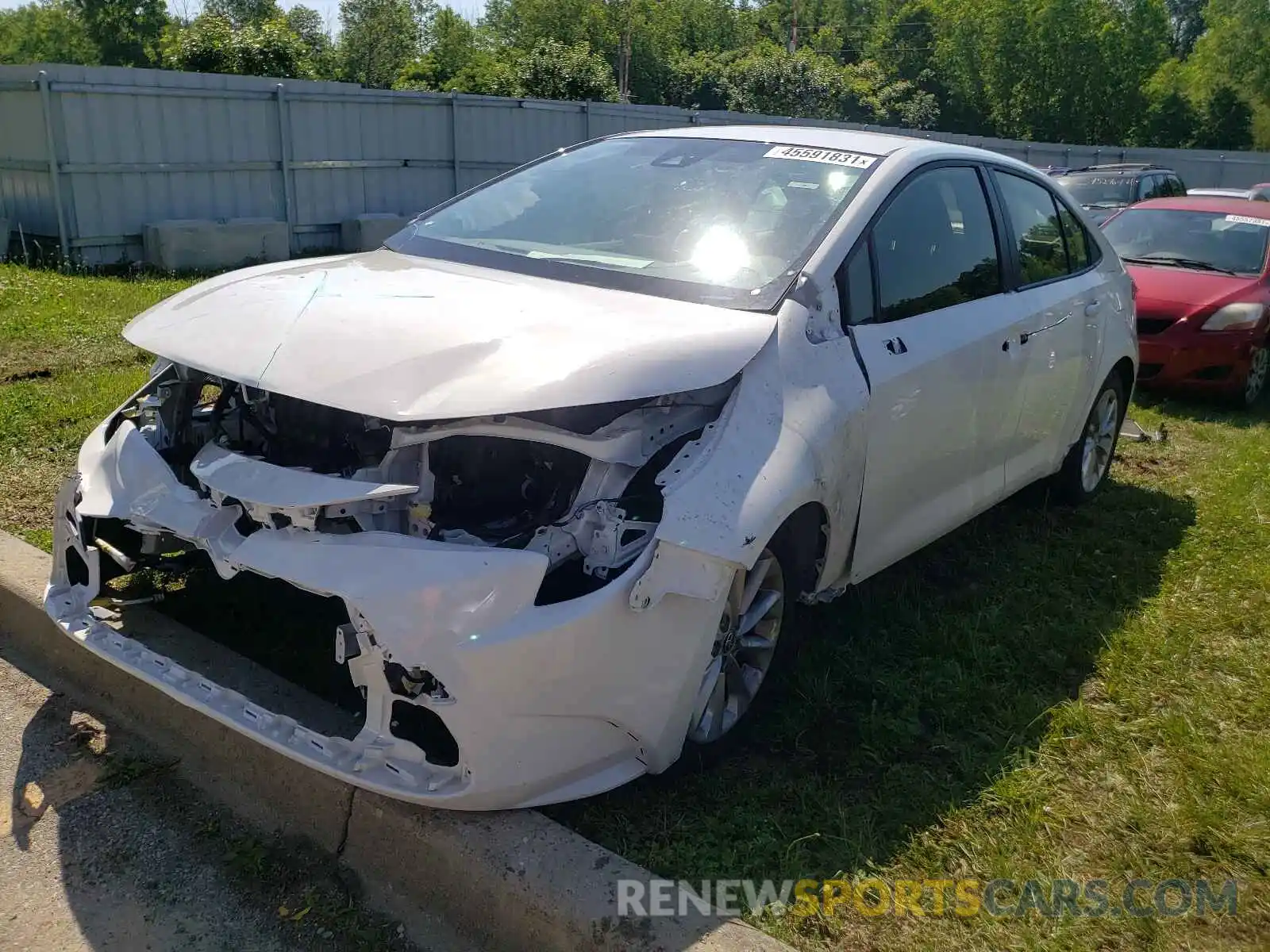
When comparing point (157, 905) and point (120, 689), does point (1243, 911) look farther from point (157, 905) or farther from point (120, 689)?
point (120, 689)

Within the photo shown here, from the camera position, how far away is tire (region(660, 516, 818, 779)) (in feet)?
10.2

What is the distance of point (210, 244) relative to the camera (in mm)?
12773

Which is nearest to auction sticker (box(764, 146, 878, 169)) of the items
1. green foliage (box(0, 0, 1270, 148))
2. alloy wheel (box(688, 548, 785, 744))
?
alloy wheel (box(688, 548, 785, 744))

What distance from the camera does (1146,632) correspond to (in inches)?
165

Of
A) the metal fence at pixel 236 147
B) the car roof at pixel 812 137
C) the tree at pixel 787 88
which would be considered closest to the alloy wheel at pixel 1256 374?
the car roof at pixel 812 137

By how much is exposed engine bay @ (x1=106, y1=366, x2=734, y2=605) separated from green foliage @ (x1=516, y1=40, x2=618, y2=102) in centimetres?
3019

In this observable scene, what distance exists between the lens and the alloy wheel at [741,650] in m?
3.08

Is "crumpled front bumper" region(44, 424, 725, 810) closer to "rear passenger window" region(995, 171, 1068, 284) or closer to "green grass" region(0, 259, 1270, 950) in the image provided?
"green grass" region(0, 259, 1270, 950)

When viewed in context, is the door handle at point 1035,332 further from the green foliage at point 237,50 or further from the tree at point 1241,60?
the tree at point 1241,60

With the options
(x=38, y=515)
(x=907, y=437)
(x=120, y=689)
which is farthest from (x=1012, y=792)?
(x=38, y=515)

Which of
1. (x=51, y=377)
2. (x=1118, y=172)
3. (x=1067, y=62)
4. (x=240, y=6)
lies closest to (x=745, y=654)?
(x=51, y=377)

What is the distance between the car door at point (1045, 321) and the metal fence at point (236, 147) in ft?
35.5

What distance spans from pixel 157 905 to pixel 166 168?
12240 mm

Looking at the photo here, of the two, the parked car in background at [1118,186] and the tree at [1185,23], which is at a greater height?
the tree at [1185,23]
